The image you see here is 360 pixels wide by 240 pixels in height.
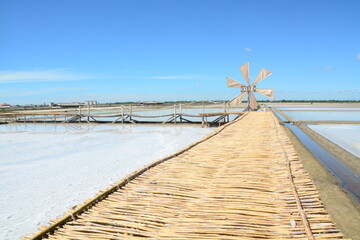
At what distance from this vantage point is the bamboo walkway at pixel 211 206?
6.76 ft

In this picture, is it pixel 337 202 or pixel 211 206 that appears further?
pixel 337 202

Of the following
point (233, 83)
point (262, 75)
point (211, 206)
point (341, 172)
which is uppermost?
point (262, 75)

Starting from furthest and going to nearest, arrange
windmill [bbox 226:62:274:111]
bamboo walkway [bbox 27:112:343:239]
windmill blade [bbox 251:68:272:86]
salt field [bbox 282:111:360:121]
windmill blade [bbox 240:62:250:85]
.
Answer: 1. windmill blade [bbox 240:62:250:85]
2. windmill [bbox 226:62:274:111]
3. windmill blade [bbox 251:68:272:86]
4. salt field [bbox 282:111:360:121]
5. bamboo walkway [bbox 27:112:343:239]

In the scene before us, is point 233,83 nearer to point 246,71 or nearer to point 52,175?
point 246,71

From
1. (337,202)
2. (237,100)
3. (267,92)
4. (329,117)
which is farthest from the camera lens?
(237,100)

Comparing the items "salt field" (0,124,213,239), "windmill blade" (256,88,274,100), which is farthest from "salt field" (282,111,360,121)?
"salt field" (0,124,213,239)

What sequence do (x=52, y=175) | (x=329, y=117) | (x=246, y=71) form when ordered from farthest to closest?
(x=246, y=71) → (x=329, y=117) → (x=52, y=175)

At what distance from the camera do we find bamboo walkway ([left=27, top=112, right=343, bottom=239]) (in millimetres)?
2061

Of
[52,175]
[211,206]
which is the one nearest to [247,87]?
[52,175]

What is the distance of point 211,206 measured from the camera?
2.50 metres

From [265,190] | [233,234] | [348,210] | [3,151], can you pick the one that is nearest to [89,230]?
[233,234]

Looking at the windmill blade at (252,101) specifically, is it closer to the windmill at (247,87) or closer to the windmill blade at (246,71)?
the windmill at (247,87)

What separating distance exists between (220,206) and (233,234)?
0.47 m

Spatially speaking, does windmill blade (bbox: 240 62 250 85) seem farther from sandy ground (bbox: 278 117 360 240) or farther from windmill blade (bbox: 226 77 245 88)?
sandy ground (bbox: 278 117 360 240)
